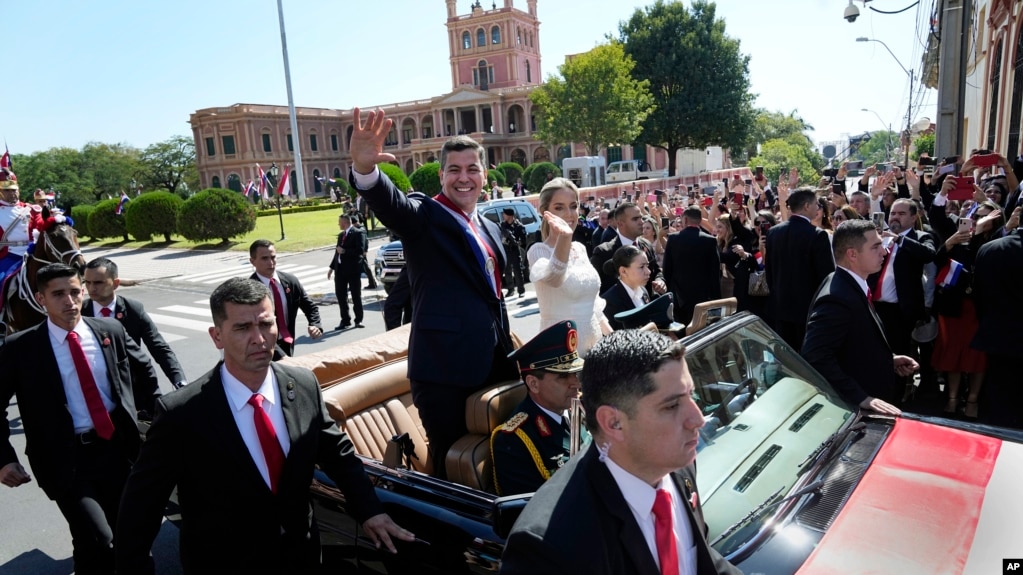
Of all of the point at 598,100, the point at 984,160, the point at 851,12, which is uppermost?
the point at 598,100

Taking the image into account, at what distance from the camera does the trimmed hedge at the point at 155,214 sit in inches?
1131

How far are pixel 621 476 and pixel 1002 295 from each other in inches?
169

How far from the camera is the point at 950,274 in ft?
19.9

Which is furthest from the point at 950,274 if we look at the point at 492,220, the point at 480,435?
the point at 492,220

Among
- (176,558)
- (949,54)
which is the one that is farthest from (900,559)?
(949,54)

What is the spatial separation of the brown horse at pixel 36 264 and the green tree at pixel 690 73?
151 ft

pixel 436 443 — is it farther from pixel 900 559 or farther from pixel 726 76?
pixel 726 76

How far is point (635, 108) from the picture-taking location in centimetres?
4544

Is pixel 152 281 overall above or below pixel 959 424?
below

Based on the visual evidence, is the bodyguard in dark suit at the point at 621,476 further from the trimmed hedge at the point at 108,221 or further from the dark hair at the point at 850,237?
the trimmed hedge at the point at 108,221

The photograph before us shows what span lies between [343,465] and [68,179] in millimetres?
86623

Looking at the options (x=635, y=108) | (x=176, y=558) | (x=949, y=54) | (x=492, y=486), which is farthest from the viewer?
(x=635, y=108)

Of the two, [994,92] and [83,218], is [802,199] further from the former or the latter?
[83,218]

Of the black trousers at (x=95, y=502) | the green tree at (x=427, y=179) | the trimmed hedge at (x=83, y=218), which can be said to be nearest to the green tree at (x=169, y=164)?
the trimmed hedge at (x=83, y=218)
